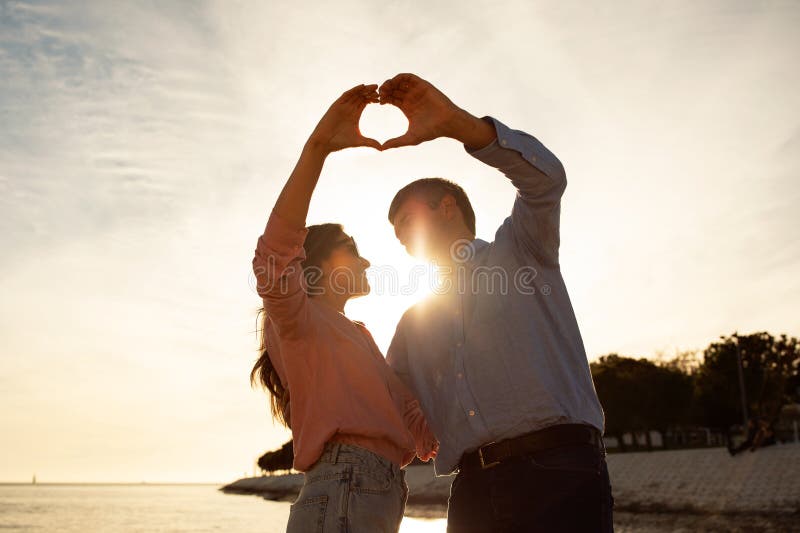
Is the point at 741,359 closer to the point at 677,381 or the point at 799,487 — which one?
the point at 677,381

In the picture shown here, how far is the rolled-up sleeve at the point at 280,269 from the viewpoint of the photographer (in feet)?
8.70

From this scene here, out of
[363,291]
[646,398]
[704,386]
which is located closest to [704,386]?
[704,386]

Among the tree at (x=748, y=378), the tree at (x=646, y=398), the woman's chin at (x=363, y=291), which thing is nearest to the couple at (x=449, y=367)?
the woman's chin at (x=363, y=291)

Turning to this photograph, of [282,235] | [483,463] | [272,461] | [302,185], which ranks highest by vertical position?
[302,185]

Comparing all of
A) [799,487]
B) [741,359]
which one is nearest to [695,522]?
[799,487]

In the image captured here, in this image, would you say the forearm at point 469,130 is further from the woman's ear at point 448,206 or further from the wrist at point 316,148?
the woman's ear at point 448,206

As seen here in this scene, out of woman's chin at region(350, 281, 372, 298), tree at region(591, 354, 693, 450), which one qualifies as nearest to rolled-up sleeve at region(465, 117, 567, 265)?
woman's chin at region(350, 281, 372, 298)

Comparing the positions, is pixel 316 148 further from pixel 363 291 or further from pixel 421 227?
pixel 363 291

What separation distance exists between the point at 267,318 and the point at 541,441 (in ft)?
4.85

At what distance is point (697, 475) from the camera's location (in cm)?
2864

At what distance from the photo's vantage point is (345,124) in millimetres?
2496

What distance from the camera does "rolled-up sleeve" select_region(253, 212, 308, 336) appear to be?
8.70 ft

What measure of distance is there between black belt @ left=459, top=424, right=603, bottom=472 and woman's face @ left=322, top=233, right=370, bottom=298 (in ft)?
3.79

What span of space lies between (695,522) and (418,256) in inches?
983
